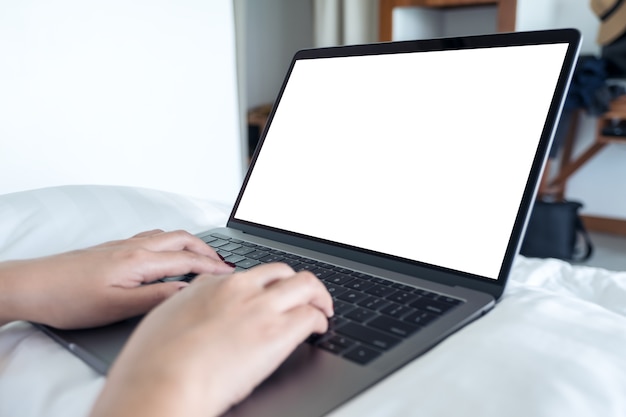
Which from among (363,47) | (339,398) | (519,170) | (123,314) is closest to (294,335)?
(339,398)

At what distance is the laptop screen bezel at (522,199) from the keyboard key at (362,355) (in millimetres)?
149

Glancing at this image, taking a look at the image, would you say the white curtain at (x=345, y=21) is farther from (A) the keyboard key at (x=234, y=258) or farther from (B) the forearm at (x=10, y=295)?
(B) the forearm at (x=10, y=295)

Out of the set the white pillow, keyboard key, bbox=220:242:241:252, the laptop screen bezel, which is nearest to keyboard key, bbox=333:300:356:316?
the laptop screen bezel

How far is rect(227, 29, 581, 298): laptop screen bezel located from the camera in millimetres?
477

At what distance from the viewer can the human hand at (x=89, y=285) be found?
1.45 feet

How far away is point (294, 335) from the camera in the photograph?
339 millimetres

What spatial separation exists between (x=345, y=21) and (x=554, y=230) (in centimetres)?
126

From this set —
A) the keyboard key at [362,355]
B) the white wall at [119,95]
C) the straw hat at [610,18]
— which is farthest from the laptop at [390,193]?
the straw hat at [610,18]

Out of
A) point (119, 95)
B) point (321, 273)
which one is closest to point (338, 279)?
point (321, 273)

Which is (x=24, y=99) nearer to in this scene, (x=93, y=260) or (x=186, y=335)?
(x=93, y=260)

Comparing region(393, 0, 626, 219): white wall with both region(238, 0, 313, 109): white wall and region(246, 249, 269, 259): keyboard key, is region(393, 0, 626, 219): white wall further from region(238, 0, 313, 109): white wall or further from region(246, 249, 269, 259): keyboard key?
region(246, 249, 269, 259): keyboard key

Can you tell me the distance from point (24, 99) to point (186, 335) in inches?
32.3

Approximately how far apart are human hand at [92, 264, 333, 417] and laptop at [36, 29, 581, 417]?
0.02 meters

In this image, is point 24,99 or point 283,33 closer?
point 24,99
